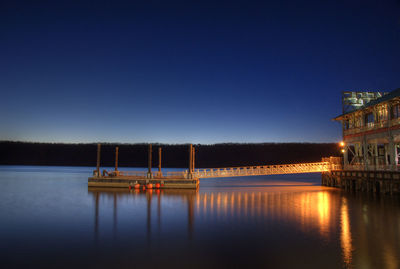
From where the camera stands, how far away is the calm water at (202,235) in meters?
11.8

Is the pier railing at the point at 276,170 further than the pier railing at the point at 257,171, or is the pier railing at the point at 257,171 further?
the pier railing at the point at 276,170

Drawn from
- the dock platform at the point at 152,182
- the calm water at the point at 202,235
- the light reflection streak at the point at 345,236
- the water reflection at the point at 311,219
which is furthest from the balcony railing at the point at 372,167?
the dock platform at the point at 152,182

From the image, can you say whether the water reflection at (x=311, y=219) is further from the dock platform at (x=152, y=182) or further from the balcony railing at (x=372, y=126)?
the balcony railing at (x=372, y=126)

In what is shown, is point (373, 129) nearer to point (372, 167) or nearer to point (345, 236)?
point (372, 167)

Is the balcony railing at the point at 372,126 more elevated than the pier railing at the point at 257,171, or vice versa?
the balcony railing at the point at 372,126

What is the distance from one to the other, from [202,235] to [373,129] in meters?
25.0

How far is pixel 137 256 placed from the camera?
40.4ft

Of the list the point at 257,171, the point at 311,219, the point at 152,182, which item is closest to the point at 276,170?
the point at 257,171

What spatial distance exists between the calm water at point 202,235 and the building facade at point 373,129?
645 centimetres

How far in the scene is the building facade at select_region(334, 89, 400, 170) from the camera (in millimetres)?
28781

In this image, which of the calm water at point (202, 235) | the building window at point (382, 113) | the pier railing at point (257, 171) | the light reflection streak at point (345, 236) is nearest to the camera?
the calm water at point (202, 235)

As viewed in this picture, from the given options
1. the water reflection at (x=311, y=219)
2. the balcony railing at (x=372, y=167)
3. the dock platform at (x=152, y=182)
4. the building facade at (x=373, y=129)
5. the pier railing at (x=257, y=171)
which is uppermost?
the building facade at (x=373, y=129)

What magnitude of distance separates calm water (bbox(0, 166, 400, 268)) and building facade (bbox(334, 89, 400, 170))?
645cm

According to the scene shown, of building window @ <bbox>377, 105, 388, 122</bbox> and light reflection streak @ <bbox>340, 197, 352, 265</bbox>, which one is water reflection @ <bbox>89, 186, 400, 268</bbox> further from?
building window @ <bbox>377, 105, 388, 122</bbox>
